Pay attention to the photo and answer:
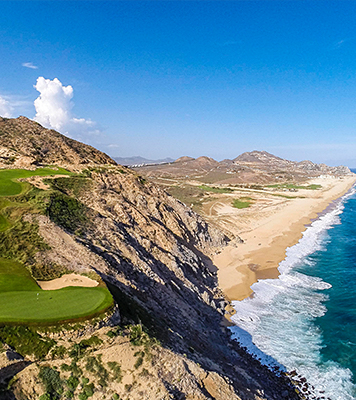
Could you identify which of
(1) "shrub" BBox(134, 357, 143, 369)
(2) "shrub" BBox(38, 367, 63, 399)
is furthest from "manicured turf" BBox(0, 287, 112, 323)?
(1) "shrub" BBox(134, 357, 143, 369)

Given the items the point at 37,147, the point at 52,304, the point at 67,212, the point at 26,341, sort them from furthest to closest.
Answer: the point at 37,147 → the point at 67,212 → the point at 52,304 → the point at 26,341

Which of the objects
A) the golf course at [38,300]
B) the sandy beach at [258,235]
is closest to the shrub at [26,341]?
the golf course at [38,300]

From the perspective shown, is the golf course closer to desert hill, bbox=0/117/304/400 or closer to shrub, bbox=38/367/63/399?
desert hill, bbox=0/117/304/400


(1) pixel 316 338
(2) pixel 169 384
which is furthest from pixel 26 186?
(1) pixel 316 338

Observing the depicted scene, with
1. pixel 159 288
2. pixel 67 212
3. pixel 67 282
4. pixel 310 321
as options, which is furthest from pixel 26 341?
pixel 310 321

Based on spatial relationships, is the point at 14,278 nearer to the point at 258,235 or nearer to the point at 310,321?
the point at 310,321

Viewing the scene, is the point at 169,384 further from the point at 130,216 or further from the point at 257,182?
the point at 257,182
